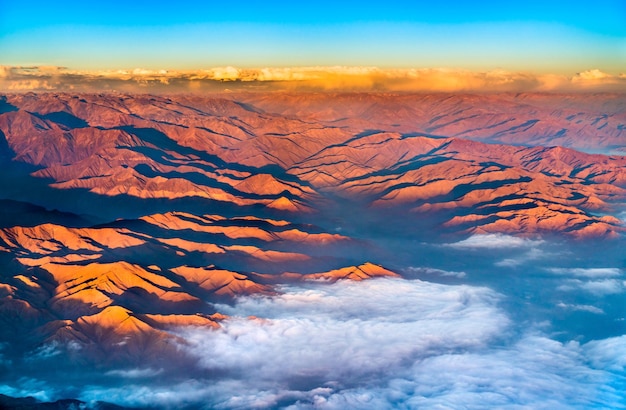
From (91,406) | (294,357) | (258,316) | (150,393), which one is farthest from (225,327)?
(91,406)

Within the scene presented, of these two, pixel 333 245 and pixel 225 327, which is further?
pixel 333 245

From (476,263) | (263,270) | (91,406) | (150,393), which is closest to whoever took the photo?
(91,406)

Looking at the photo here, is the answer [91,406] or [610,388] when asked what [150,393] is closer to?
[91,406]

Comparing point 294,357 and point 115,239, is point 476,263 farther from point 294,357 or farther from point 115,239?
point 115,239

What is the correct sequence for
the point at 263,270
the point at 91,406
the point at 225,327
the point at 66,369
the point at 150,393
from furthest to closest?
1. the point at 263,270
2. the point at 225,327
3. the point at 66,369
4. the point at 150,393
5. the point at 91,406

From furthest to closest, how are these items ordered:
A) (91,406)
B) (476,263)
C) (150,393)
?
(476,263) < (150,393) < (91,406)

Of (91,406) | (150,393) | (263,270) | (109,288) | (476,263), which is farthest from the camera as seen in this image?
(476,263)

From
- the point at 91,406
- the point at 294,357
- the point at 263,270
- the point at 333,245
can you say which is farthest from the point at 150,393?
the point at 333,245

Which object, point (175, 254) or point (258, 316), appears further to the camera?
point (175, 254)
